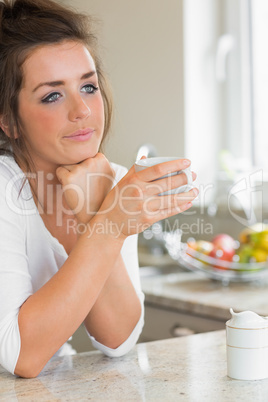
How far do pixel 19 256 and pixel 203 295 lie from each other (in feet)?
3.09

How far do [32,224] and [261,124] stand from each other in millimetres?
1830

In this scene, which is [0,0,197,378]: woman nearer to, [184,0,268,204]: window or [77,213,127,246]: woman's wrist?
[77,213,127,246]: woman's wrist

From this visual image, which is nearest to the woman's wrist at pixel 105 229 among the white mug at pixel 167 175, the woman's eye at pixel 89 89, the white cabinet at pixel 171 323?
the white mug at pixel 167 175

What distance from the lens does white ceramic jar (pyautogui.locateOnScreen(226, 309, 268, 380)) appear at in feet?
3.47

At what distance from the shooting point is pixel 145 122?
3.16 metres

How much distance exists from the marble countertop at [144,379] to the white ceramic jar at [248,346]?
2cm

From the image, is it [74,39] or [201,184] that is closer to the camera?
[74,39]

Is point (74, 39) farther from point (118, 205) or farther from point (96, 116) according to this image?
point (118, 205)

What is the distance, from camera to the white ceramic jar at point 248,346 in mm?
1058

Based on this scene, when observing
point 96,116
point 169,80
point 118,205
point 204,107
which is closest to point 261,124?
point 204,107

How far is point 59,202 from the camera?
1.49 meters

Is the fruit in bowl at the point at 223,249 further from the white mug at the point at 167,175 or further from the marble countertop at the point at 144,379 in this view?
the white mug at the point at 167,175

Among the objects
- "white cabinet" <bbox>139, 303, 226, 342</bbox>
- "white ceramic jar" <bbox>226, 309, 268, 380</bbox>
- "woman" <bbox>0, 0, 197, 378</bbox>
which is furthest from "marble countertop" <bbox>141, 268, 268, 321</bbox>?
"white ceramic jar" <bbox>226, 309, 268, 380</bbox>

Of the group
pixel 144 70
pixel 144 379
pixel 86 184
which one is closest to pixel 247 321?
pixel 144 379
